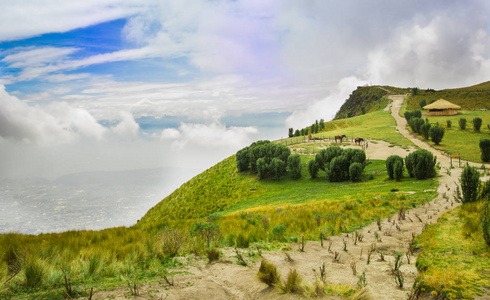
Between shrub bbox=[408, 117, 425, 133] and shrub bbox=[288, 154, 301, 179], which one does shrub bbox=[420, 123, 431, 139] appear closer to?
shrub bbox=[408, 117, 425, 133]

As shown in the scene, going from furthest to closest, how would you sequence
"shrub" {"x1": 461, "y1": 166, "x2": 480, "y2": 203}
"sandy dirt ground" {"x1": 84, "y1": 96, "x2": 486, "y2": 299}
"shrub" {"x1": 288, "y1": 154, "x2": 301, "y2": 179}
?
"shrub" {"x1": 288, "y1": 154, "x2": 301, "y2": 179}, "shrub" {"x1": 461, "y1": 166, "x2": 480, "y2": 203}, "sandy dirt ground" {"x1": 84, "y1": 96, "x2": 486, "y2": 299}

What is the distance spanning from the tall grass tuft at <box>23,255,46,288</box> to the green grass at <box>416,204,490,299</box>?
6.66m

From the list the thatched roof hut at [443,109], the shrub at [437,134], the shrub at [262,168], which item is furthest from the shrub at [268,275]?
the thatched roof hut at [443,109]

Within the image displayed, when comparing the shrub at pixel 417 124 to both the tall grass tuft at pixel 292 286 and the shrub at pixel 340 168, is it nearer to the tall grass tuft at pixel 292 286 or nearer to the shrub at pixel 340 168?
the shrub at pixel 340 168

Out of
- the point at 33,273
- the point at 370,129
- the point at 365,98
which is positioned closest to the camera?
the point at 33,273

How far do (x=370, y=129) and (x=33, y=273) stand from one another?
70.6 meters

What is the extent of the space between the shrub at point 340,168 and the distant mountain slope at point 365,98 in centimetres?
9503

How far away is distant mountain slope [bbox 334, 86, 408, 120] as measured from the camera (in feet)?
416

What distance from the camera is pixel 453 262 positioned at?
18.0 feet

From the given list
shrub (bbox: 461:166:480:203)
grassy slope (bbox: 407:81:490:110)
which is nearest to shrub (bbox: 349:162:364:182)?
shrub (bbox: 461:166:480:203)

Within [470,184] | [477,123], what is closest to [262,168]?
[470,184]

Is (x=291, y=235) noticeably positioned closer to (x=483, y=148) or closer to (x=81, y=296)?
(x=81, y=296)

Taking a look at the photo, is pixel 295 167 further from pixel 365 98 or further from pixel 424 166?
pixel 365 98

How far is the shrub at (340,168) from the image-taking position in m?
31.0
